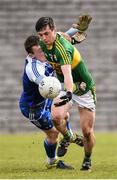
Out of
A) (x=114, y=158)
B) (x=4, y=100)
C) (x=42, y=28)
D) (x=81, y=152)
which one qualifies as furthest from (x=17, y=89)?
(x=42, y=28)

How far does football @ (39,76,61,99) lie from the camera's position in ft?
37.6

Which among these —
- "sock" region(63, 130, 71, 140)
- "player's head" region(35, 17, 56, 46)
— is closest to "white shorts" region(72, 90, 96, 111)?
"sock" region(63, 130, 71, 140)

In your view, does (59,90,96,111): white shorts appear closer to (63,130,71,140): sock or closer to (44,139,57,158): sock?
(63,130,71,140): sock

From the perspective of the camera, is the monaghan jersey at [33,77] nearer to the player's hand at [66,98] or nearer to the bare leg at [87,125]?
the bare leg at [87,125]

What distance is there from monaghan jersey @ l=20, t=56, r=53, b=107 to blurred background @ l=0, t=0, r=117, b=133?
10546mm

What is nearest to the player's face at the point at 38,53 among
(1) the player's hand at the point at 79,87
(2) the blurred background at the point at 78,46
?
(1) the player's hand at the point at 79,87

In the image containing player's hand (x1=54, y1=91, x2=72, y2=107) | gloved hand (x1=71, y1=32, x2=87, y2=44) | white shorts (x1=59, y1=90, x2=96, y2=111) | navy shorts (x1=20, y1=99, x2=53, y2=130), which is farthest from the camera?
navy shorts (x1=20, y1=99, x2=53, y2=130)

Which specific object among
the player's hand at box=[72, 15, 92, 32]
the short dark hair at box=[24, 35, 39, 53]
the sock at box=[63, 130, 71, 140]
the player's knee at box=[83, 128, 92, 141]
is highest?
the player's hand at box=[72, 15, 92, 32]

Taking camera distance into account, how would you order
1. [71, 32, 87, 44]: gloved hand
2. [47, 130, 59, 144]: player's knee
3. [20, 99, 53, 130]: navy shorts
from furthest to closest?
[47, 130, 59, 144]: player's knee
[20, 99, 53, 130]: navy shorts
[71, 32, 87, 44]: gloved hand

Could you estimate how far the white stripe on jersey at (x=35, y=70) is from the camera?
491 inches

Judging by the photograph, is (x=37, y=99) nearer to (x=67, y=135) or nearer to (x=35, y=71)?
(x=35, y=71)

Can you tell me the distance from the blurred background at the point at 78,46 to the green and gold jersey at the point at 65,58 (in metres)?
11.4

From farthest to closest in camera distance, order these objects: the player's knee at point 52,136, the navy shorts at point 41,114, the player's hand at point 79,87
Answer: the player's knee at point 52,136, the navy shorts at point 41,114, the player's hand at point 79,87

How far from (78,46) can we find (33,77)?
37.9 feet
